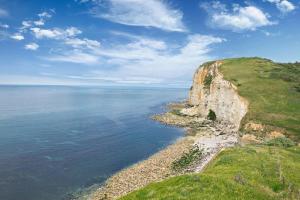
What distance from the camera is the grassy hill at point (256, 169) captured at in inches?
774

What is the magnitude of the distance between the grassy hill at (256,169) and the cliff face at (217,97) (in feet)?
16.1

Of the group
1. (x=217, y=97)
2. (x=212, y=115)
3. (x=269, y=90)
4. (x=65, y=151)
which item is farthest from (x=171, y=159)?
(x=212, y=115)

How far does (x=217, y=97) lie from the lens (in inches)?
4048

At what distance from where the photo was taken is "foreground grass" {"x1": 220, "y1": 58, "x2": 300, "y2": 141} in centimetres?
6806

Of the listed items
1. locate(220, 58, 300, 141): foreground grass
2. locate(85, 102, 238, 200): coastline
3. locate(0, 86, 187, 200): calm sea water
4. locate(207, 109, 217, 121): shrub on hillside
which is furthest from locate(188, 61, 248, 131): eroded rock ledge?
locate(0, 86, 187, 200): calm sea water

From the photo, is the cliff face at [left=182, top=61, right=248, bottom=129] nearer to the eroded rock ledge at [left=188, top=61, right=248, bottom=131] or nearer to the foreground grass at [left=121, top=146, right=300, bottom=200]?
the eroded rock ledge at [left=188, top=61, right=248, bottom=131]

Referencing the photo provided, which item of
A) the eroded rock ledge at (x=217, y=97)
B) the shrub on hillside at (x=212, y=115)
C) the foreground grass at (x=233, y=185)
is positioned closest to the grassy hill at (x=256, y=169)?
the foreground grass at (x=233, y=185)

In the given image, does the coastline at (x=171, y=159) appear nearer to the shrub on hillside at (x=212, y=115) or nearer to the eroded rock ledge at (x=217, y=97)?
the shrub on hillside at (x=212, y=115)

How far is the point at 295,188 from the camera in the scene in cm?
2227

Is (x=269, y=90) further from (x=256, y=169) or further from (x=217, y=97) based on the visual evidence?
(x=256, y=169)

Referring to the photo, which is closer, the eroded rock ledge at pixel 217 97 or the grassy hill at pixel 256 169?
the grassy hill at pixel 256 169

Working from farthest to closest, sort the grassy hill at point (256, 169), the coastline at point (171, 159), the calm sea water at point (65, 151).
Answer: the calm sea water at point (65, 151) → the coastline at point (171, 159) → the grassy hill at point (256, 169)

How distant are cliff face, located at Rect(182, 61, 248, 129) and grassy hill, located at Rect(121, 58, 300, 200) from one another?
193 inches

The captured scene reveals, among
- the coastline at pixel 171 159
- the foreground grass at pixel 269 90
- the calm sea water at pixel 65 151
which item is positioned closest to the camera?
the coastline at pixel 171 159
